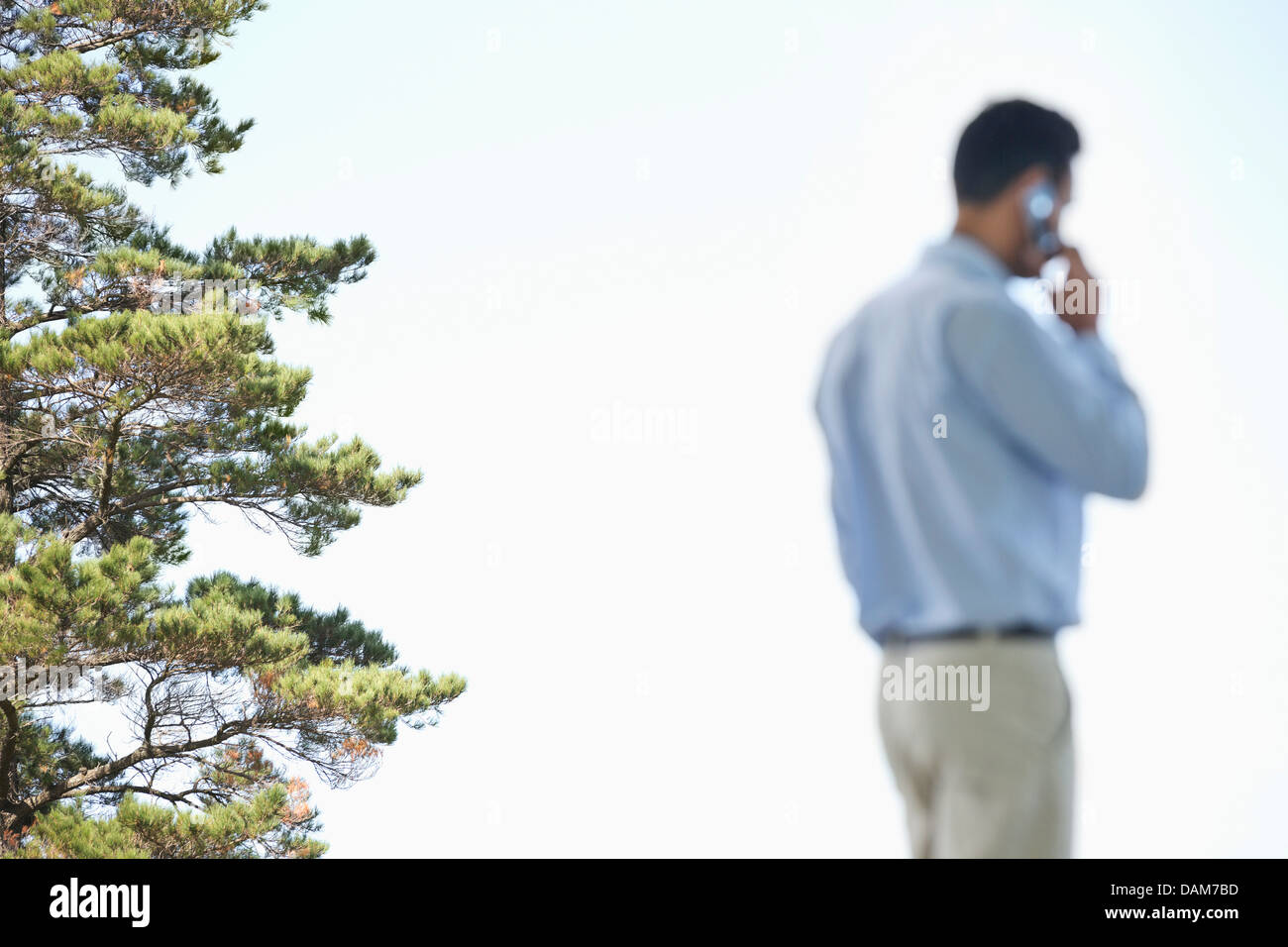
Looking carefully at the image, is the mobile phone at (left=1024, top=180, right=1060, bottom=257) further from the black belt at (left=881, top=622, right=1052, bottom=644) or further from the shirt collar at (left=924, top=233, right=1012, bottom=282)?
the black belt at (left=881, top=622, right=1052, bottom=644)

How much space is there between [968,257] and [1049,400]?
0.18m

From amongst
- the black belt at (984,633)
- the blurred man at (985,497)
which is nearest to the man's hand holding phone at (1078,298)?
the blurred man at (985,497)

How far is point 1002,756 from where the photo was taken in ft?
3.01

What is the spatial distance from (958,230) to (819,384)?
0.64 ft

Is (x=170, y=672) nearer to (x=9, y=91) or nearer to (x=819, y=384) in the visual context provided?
(x=9, y=91)

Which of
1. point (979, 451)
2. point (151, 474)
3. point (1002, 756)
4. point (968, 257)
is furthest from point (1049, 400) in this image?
point (151, 474)

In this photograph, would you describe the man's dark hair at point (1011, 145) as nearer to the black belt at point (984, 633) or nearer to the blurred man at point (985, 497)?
the blurred man at point (985, 497)

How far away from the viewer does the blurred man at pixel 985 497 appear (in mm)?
928

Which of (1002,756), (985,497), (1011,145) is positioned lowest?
(1002,756)

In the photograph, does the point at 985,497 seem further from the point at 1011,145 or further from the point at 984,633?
the point at 1011,145

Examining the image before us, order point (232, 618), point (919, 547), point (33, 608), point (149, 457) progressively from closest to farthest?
point (919, 547) → point (33, 608) → point (232, 618) → point (149, 457)

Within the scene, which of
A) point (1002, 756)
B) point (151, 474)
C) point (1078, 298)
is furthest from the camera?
point (151, 474)
